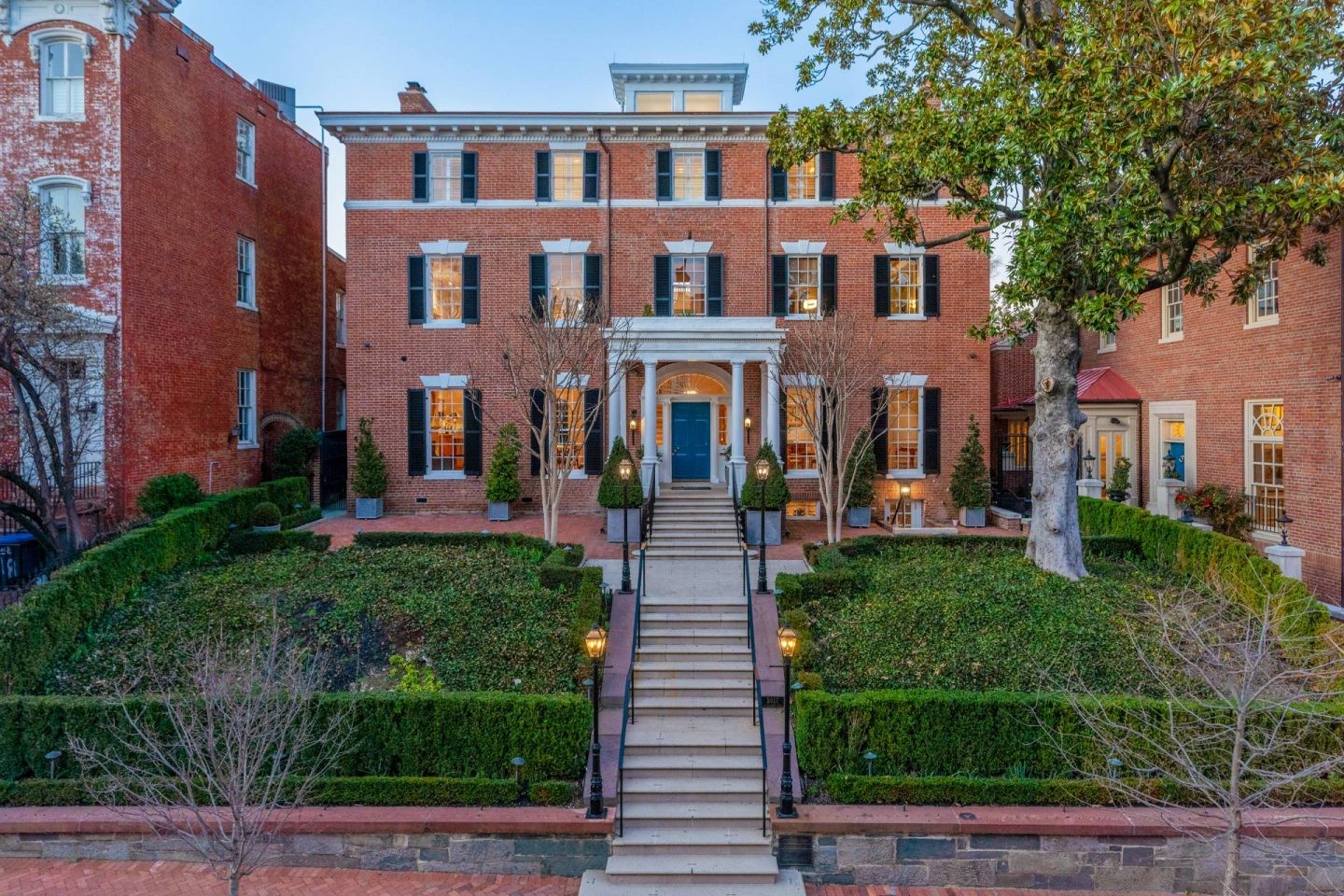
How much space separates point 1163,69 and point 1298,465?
7.91 metres

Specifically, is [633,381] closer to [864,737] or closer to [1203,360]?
[864,737]

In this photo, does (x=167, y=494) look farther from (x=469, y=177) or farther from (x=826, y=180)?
(x=826, y=180)

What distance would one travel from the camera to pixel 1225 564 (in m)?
10.4

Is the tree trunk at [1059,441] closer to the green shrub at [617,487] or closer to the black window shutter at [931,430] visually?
the black window shutter at [931,430]

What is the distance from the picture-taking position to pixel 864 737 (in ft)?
24.1

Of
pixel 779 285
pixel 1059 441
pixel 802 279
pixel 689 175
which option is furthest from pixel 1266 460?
pixel 689 175

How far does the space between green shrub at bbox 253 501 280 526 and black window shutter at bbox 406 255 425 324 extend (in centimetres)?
565

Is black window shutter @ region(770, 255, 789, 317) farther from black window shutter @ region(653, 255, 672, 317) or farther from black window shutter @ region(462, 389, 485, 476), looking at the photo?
black window shutter @ region(462, 389, 485, 476)

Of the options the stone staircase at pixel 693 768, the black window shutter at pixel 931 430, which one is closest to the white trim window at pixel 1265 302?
the black window shutter at pixel 931 430

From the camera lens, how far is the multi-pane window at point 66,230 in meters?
13.3

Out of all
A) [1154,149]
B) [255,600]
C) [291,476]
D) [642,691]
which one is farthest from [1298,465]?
[291,476]

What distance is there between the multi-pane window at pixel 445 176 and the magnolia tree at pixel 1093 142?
365 inches

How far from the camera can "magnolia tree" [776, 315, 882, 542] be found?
14.2 meters

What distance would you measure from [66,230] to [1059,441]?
18.6 m
